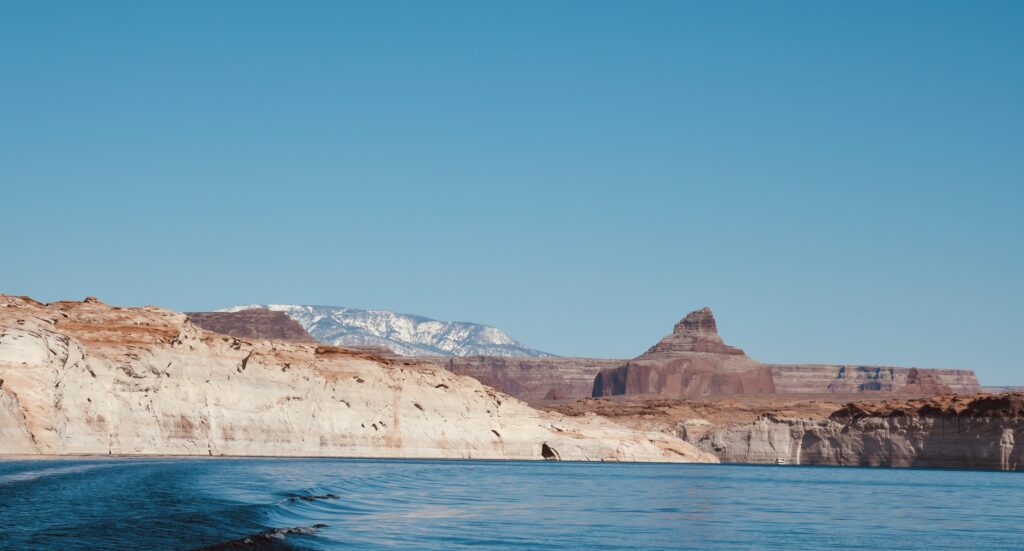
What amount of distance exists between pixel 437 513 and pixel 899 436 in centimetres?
7465

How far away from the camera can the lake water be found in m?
26.2

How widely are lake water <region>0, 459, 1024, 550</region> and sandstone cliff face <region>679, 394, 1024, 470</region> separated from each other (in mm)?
36377

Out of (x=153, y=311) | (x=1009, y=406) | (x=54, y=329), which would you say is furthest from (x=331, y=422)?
(x=1009, y=406)

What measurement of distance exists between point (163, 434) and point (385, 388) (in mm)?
24720

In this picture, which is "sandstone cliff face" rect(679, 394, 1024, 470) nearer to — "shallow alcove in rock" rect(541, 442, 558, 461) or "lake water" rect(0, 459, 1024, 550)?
"shallow alcove in rock" rect(541, 442, 558, 461)

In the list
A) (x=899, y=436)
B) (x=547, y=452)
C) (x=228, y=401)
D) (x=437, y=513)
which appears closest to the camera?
(x=437, y=513)

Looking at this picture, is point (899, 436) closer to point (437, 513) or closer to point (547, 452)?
point (547, 452)

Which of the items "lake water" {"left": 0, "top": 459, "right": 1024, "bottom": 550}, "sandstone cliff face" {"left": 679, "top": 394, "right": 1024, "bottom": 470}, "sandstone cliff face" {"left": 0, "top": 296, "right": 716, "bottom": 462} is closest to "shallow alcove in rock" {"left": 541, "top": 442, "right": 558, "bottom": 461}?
"sandstone cliff face" {"left": 0, "top": 296, "right": 716, "bottom": 462}

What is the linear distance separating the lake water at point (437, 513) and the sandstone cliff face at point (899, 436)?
36377 mm

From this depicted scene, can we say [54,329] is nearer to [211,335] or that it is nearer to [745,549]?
[211,335]

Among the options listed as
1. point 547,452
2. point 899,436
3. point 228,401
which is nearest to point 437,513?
point 228,401

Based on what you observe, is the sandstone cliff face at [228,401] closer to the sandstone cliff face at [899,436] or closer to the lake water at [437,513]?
the lake water at [437,513]

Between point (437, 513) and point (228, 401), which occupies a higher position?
point (228, 401)

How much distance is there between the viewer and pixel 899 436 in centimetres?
10394
